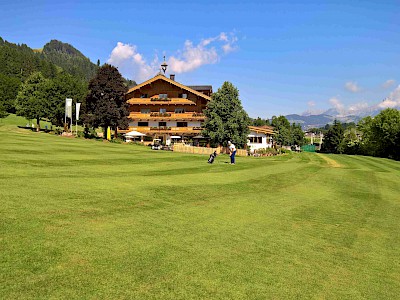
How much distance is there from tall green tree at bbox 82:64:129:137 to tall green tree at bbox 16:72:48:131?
16.7 m

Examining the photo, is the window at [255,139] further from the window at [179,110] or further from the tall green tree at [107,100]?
the tall green tree at [107,100]

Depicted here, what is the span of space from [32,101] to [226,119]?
137 ft

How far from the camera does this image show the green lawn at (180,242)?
17.2 feet

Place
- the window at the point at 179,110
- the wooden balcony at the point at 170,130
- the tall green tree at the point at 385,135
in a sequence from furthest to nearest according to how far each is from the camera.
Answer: the tall green tree at the point at 385,135
the window at the point at 179,110
the wooden balcony at the point at 170,130

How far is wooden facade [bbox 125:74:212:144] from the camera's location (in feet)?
206

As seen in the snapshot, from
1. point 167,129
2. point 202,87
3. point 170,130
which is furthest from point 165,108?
point 202,87

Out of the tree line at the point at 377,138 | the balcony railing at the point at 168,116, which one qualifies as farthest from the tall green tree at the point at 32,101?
the tree line at the point at 377,138

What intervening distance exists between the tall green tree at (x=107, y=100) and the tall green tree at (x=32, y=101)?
656 inches

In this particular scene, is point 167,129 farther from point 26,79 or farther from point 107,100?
point 26,79

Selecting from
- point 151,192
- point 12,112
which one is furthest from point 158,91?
point 12,112

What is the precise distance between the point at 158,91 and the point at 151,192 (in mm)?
54730

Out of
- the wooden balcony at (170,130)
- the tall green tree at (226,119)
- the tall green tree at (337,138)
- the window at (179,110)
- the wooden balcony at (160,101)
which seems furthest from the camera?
the tall green tree at (337,138)

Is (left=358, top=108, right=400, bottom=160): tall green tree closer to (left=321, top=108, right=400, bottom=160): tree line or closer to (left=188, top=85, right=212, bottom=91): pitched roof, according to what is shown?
(left=321, top=108, right=400, bottom=160): tree line

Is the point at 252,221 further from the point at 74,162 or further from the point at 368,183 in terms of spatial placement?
the point at 368,183
